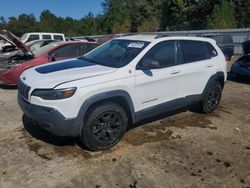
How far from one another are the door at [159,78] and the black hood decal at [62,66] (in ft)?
3.00

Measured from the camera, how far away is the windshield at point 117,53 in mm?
5074

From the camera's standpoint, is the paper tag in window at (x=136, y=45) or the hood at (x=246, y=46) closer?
the paper tag in window at (x=136, y=45)

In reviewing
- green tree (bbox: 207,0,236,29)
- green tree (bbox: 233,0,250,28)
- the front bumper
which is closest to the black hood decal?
the front bumper

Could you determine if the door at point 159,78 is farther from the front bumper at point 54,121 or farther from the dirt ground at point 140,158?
the front bumper at point 54,121

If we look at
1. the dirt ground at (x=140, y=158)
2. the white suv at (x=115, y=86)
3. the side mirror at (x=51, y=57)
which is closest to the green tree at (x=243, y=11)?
the side mirror at (x=51, y=57)

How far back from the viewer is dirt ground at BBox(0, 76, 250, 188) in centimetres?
392

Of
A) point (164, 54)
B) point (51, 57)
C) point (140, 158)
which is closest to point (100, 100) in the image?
point (140, 158)

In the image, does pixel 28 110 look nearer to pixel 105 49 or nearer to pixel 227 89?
pixel 105 49

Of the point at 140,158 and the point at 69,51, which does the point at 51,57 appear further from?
the point at 140,158

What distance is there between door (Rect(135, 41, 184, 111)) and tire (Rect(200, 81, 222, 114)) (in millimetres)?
1114

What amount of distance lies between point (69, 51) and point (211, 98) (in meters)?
4.83

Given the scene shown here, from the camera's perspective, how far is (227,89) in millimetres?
9703

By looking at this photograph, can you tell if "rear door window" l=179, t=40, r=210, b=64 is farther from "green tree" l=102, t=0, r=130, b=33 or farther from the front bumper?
"green tree" l=102, t=0, r=130, b=33

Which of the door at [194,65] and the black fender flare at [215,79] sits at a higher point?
the door at [194,65]
